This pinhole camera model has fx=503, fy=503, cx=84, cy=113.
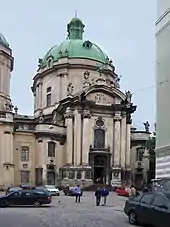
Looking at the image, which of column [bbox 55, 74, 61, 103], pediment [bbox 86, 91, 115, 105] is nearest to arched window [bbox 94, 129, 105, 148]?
pediment [bbox 86, 91, 115, 105]

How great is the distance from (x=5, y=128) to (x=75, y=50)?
22010 millimetres

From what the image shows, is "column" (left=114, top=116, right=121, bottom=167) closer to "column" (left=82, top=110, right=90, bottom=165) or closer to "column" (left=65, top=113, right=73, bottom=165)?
"column" (left=82, top=110, right=90, bottom=165)

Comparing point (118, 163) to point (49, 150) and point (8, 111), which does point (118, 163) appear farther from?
point (8, 111)

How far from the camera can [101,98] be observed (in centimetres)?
7650

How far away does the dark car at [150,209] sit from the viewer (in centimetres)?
1939

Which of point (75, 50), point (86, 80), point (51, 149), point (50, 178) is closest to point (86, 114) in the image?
point (51, 149)

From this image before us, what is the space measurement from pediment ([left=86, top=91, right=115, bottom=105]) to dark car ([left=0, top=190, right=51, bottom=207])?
39.9m

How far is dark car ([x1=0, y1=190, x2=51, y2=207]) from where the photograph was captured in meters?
35.9

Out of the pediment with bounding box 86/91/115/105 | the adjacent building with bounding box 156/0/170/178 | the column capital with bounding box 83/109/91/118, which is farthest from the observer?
the pediment with bounding box 86/91/115/105

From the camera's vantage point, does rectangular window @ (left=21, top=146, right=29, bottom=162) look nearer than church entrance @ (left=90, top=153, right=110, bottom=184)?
Yes

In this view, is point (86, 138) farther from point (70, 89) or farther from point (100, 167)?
point (70, 89)

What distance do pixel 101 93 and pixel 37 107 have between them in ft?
51.8

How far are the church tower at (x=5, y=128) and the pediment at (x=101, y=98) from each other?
1209 cm

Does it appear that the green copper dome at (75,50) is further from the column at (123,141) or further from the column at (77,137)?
the column at (123,141)
